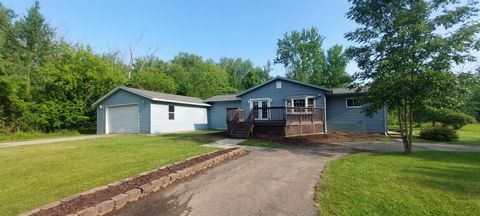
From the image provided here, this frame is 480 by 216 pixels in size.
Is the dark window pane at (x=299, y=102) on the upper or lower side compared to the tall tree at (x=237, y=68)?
lower

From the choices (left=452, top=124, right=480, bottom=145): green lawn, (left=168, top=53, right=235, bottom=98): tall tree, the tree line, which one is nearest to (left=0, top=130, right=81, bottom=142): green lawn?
the tree line

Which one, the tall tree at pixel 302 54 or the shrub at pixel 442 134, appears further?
the tall tree at pixel 302 54

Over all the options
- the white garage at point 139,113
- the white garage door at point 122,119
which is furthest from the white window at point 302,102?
the white garage door at point 122,119

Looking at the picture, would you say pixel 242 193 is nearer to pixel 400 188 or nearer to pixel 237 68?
pixel 400 188

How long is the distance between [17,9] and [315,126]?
111 ft

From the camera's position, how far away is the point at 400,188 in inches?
199

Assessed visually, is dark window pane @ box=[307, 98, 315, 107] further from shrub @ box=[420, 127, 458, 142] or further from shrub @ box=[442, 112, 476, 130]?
shrub @ box=[442, 112, 476, 130]

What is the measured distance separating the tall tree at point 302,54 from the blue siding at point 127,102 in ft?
91.5

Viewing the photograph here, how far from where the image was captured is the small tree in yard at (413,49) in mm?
8805

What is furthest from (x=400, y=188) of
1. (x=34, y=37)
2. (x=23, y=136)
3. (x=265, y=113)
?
(x=34, y=37)

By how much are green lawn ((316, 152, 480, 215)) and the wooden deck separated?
24.1 feet

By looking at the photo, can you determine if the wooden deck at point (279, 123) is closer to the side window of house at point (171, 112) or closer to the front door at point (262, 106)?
the front door at point (262, 106)

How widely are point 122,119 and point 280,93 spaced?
12.2 meters

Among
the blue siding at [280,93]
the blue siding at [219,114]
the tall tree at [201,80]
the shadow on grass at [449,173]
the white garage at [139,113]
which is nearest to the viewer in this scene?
the shadow on grass at [449,173]
